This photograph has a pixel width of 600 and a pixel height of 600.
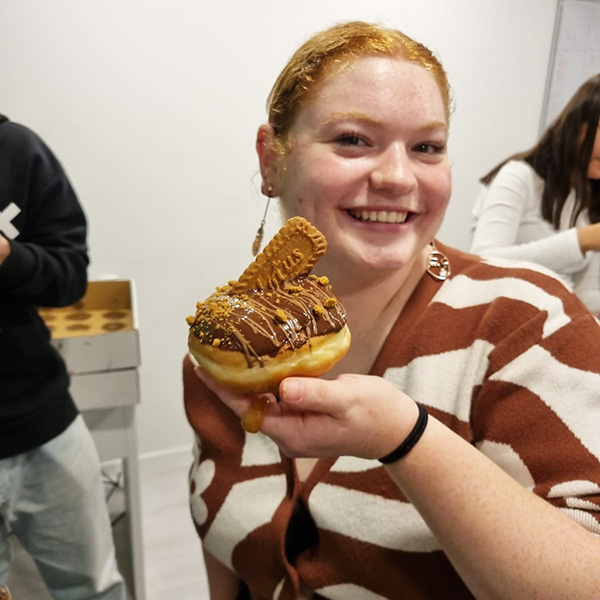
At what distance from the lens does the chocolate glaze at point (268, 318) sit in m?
0.65

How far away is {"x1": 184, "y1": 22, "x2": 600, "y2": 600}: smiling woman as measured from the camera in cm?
63

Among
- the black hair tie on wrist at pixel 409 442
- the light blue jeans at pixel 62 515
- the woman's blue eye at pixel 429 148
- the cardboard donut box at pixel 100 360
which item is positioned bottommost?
the light blue jeans at pixel 62 515

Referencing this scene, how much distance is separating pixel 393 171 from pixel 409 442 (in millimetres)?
414

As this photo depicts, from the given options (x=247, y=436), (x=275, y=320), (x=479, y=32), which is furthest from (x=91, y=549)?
(x=479, y=32)

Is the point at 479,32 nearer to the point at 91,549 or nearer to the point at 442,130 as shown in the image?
the point at 442,130

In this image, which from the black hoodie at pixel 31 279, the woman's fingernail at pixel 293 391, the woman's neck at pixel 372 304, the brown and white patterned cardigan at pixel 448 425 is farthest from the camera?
the black hoodie at pixel 31 279

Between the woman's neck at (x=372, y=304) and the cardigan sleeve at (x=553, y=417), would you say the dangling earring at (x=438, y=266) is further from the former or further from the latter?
the cardigan sleeve at (x=553, y=417)

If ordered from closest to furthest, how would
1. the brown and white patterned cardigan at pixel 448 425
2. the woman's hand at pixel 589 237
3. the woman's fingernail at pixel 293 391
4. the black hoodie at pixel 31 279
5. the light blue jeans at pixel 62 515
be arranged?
the woman's fingernail at pixel 293 391 < the brown and white patterned cardigan at pixel 448 425 < the black hoodie at pixel 31 279 < the light blue jeans at pixel 62 515 < the woman's hand at pixel 589 237

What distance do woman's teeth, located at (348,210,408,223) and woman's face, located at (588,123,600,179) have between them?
3.73 ft

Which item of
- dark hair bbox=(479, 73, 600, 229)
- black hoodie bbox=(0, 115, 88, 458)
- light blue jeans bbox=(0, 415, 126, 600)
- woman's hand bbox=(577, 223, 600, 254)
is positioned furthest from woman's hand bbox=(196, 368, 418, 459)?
dark hair bbox=(479, 73, 600, 229)

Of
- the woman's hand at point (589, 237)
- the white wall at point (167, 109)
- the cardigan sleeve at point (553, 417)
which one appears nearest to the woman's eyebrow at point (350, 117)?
the cardigan sleeve at point (553, 417)

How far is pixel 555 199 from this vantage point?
1.69 m

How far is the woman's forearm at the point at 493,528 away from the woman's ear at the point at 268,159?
0.55m

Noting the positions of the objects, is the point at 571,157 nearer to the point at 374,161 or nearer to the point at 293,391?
the point at 374,161
